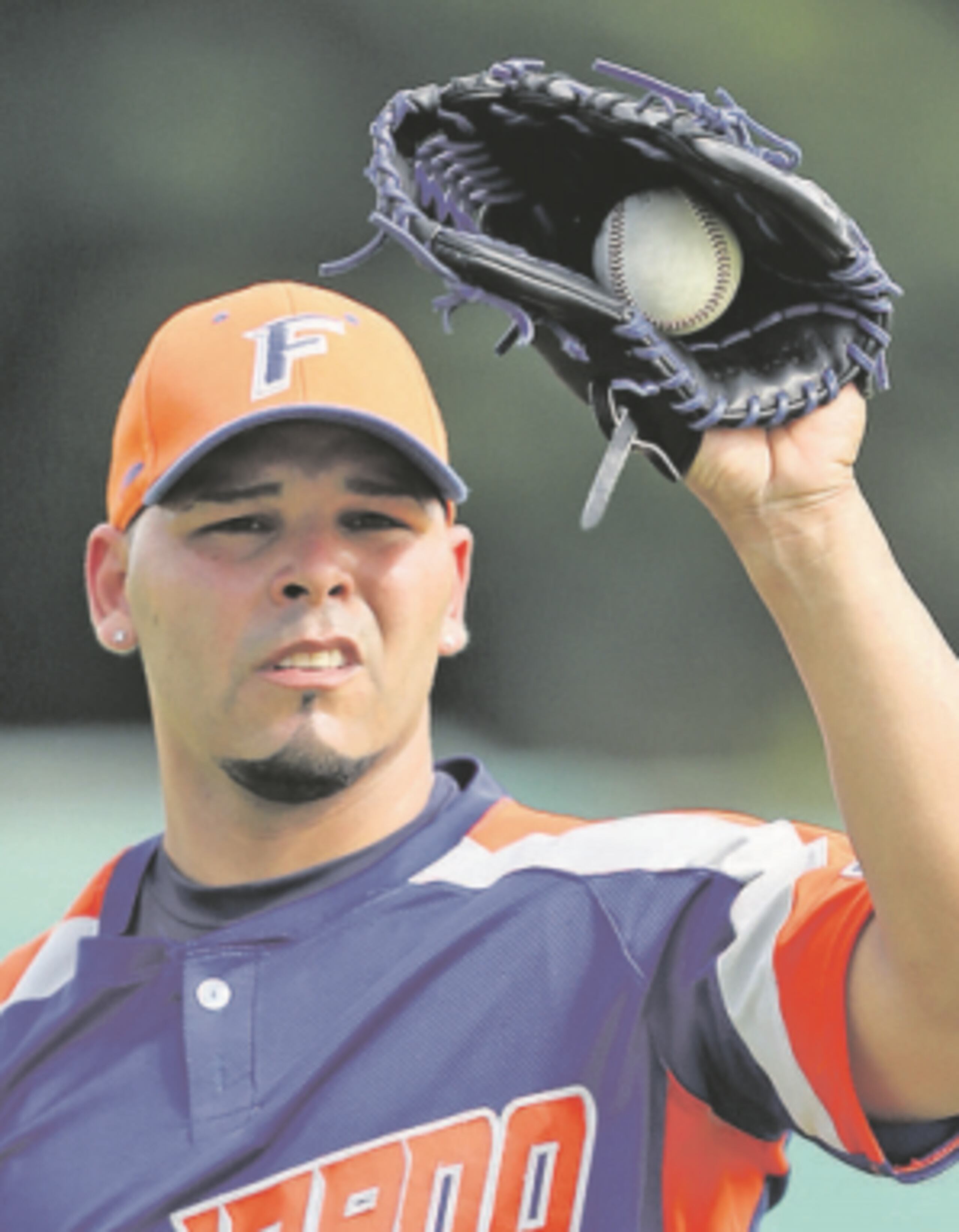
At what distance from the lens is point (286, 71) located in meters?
6.39

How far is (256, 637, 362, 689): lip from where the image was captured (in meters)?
1.19

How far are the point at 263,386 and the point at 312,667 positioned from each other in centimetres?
23

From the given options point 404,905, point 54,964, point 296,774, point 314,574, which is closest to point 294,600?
point 314,574

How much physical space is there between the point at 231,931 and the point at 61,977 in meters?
0.15

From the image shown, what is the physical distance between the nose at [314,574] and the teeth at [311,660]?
36 millimetres

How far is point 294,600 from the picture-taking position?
3.95 ft

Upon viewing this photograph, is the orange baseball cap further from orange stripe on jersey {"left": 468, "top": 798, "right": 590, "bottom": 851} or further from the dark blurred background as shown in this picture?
the dark blurred background

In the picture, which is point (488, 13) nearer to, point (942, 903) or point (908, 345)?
point (908, 345)

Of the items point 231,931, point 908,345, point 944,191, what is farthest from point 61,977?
point 944,191

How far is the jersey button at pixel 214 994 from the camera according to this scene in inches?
44.8

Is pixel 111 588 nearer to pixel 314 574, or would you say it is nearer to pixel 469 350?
pixel 314 574

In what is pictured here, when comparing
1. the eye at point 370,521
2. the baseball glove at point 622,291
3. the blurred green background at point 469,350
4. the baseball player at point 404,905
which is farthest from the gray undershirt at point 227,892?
the blurred green background at point 469,350

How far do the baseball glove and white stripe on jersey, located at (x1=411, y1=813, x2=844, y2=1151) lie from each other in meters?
0.28

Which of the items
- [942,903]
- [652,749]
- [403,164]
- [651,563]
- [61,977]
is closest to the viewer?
[942,903]
